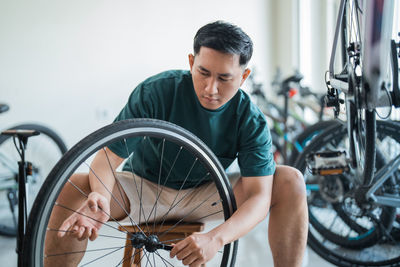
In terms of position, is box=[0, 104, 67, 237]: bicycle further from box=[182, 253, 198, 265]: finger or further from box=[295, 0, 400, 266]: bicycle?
box=[295, 0, 400, 266]: bicycle

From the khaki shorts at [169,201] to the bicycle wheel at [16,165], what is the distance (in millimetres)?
826

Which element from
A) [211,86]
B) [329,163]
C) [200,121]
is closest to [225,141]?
[200,121]

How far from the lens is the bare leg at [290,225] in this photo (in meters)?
1.10

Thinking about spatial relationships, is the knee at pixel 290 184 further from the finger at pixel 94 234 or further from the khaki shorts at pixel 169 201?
the finger at pixel 94 234

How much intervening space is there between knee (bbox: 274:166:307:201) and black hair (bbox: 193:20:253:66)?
0.34 meters

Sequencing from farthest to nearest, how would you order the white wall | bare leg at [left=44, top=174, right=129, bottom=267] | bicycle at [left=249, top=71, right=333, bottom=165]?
the white wall → bicycle at [left=249, top=71, right=333, bottom=165] → bare leg at [left=44, top=174, right=129, bottom=267]

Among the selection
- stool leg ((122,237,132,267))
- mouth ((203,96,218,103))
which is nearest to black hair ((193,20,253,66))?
mouth ((203,96,218,103))

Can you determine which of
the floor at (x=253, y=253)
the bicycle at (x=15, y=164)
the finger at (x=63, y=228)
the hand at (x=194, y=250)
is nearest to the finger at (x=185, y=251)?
the hand at (x=194, y=250)

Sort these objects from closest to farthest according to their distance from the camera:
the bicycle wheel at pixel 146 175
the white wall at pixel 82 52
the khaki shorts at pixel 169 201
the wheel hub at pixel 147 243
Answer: the bicycle wheel at pixel 146 175, the wheel hub at pixel 147 243, the khaki shorts at pixel 169 201, the white wall at pixel 82 52

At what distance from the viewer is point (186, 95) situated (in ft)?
3.78

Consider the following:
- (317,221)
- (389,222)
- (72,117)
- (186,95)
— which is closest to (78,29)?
(72,117)

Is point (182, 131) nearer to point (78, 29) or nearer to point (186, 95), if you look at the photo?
point (186, 95)

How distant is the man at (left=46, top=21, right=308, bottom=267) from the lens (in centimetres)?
101

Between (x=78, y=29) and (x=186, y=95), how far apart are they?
1662 millimetres
